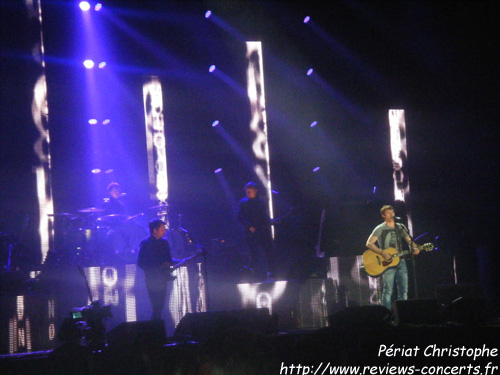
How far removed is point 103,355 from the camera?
21.8ft

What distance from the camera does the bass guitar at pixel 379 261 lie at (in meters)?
9.68

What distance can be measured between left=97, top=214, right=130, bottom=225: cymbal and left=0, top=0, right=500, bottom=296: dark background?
931 mm

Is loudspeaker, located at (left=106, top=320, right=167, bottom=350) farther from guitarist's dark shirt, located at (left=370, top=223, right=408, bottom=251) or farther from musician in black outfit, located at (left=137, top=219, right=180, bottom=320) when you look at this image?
guitarist's dark shirt, located at (left=370, top=223, right=408, bottom=251)

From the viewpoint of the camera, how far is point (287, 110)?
14.5m

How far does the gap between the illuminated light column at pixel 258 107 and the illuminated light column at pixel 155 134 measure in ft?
6.06

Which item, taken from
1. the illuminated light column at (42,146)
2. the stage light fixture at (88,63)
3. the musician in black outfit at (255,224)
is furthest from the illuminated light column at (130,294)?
the stage light fixture at (88,63)

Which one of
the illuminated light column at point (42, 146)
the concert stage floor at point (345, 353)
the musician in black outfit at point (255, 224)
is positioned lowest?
the concert stage floor at point (345, 353)

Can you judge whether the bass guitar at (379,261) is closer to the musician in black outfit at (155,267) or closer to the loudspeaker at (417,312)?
the loudspeaker at (417,312)

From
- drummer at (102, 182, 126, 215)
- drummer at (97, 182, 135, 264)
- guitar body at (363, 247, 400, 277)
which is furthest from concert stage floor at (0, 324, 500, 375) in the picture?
drummer at (102, 182, 126, 215)

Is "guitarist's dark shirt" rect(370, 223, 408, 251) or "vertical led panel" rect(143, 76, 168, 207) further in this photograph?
"vertical led panel" rect(143, 76, 168, 207)

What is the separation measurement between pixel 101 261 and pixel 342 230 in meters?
4.68

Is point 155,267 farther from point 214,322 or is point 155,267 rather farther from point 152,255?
point 214,322

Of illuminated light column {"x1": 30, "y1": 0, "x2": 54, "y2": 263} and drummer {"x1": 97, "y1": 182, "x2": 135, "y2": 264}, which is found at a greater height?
illuminated light column {"x1": 30, "y1": 0, "x2": 54, "y2": 263}

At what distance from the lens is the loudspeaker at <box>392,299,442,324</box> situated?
7246 millimetres
